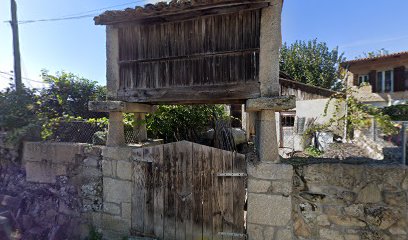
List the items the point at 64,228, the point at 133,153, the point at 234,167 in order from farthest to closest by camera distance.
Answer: the point at 64,228
the point at 133,153
the point at 234,167

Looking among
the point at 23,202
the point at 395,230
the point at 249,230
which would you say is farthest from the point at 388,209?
the point at 23,202

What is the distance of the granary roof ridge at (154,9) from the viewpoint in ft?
8.93

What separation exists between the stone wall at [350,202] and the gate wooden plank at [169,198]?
1.72 m

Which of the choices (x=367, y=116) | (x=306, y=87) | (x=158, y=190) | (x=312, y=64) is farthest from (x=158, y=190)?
(x=312, y=64)

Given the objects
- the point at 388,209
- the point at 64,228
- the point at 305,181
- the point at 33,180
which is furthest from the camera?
the point at 33,180

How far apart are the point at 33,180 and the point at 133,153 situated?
7.72 ft

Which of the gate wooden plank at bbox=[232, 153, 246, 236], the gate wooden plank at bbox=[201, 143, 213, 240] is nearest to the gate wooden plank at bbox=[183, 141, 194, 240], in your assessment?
the gate wooden plank at bbox=[201, 143, 213, 240]

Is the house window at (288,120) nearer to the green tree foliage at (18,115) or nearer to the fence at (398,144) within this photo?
the fence at (398,144)

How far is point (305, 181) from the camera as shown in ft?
8.92

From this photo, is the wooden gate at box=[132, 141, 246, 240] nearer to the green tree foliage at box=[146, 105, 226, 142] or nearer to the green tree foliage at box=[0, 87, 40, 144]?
the green tree foliage at box=[146, 105, 226, 142]

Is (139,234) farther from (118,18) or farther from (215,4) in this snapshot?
(215,4)

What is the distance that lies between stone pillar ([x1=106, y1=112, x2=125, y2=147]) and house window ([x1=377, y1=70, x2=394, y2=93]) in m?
14.2

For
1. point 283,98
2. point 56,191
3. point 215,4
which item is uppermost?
point 215,4

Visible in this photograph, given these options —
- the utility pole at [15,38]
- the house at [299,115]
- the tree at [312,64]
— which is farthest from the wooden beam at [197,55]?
the tree at [312,64]
